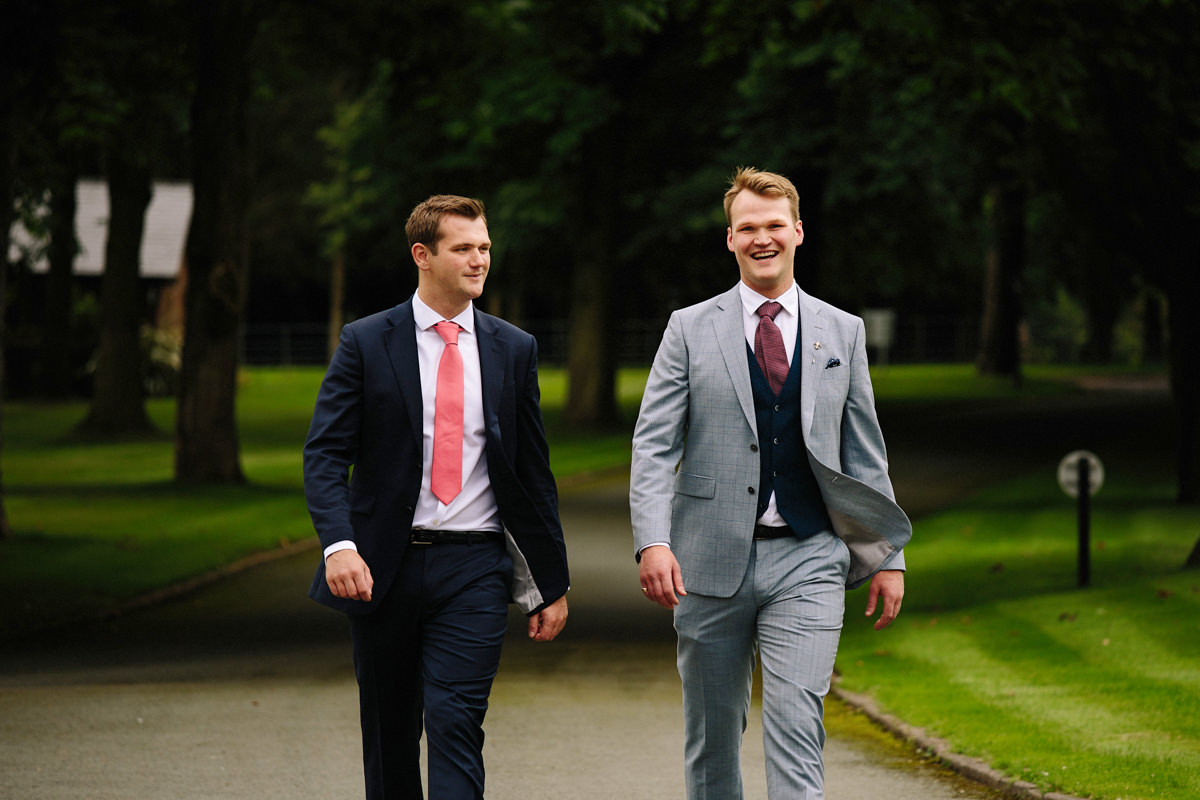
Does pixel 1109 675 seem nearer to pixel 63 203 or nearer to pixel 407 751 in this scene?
pixel 407 751

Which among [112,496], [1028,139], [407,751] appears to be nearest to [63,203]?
[112,496]

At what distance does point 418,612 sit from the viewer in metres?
4.98

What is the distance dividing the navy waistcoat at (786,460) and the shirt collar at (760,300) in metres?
0.24

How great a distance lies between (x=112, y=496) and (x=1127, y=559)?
11.6 m

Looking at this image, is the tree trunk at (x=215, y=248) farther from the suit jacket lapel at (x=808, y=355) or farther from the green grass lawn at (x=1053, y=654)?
the suit jacket lapel at (x=808, y=355)

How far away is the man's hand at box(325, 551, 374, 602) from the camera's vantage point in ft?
15.6

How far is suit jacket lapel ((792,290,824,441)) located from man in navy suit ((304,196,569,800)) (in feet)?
2.56

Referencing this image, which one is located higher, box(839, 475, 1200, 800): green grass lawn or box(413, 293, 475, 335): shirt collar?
box(413, 293, 475, 335): shirt collar

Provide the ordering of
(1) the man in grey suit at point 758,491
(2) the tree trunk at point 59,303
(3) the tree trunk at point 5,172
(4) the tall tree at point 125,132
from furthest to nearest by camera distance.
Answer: (2) the tree trunk at point 59,303
(4) the tall tree at point 125,132
(3) the tree trunk at point 5,172
(1) the man in grey suit at point 758,491

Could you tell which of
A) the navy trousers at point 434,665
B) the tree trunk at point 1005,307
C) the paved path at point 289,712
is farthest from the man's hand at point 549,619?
the tree trunk at point 1005,307

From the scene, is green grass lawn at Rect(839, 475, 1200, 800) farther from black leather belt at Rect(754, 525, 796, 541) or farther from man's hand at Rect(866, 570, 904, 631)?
black leather belt at Rect(754, 525, 796, 541)

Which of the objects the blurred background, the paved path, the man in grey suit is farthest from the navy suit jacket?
the blurred background

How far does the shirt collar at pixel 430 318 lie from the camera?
5129mm

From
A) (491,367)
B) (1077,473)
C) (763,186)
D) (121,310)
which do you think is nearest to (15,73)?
(1077,473)
